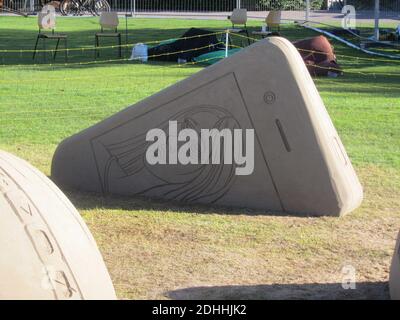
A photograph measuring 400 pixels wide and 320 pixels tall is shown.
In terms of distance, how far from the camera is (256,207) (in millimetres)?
7160

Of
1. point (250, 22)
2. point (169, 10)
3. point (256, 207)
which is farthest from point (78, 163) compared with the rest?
point (169, 10)

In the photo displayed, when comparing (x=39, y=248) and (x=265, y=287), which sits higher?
(x=39, y=248)

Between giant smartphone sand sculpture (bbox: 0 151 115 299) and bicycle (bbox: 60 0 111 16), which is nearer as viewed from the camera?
giant smartphone sand sculpture (bbox: 0 151 115 299)

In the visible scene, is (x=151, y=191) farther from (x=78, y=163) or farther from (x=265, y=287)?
(x=265, y=287)

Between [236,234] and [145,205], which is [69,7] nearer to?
[145,205]

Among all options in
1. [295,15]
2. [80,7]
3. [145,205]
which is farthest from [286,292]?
[295,15]

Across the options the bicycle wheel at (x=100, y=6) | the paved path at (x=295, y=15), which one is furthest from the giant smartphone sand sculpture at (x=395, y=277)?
the bicycle wheel at (x=100, y=6)

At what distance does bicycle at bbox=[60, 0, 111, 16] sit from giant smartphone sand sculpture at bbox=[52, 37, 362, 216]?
1075 inches

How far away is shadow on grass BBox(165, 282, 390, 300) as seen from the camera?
5.18m

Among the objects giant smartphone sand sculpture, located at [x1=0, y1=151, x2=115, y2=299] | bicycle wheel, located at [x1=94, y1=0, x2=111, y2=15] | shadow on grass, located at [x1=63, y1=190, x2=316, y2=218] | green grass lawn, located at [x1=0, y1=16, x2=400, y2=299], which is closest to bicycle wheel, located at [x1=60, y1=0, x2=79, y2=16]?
bicycle wheel, located at [x1=94, y1=0, x2=111, y2=15]

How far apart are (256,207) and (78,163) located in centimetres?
175

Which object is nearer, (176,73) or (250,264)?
(250,264)

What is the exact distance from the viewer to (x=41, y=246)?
10.9ft

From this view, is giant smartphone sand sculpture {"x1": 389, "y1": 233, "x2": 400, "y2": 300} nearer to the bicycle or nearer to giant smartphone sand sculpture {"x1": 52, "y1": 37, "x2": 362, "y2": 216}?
giant smartphone sand sculpture {"x1": 52, "y1": 37, "x2": 362, "y2": 216}
